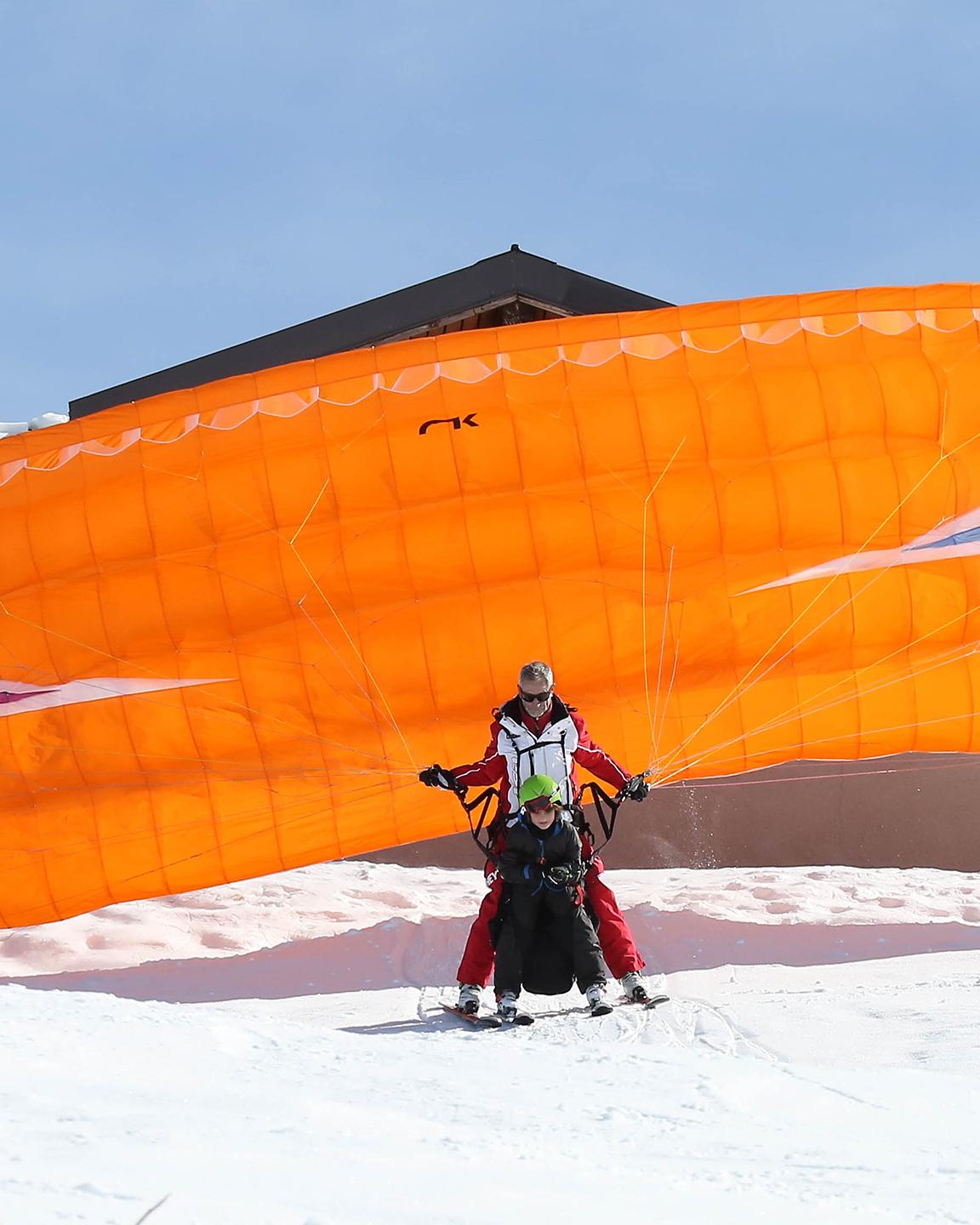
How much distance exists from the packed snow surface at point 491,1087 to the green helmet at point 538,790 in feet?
2.37

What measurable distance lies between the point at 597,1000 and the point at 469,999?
1.47 ft

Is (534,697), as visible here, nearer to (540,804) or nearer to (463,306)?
(540,804)

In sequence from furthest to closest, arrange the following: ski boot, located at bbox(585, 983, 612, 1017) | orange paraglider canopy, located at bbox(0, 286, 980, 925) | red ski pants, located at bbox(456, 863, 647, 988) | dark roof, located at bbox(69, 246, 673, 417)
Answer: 1. dark roof, located at bbox(69, 246, 673, 417)
2. orange paraglider canopy, located at bbox(0, 286, 980, 925)
3. red ski pants, located at bbox(456, 863, 647, 988)
4. ski boot, located at bbox(585, 983, 612, 1017)

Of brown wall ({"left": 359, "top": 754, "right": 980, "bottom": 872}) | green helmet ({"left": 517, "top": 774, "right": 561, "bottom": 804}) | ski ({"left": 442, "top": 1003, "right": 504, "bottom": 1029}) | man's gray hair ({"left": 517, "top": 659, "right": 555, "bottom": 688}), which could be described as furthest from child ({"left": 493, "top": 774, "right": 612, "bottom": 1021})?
brown wall ({"left": 359, "top": 754, "right": 980, "bottom": 872})

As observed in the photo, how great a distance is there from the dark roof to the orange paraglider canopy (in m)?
2.13

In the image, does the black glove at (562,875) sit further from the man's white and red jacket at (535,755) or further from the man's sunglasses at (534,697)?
the man's sunglasses at (534,697)

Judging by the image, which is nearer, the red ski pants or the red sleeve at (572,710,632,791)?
the red ski pants

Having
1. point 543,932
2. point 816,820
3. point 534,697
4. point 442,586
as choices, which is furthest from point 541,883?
point 816,820

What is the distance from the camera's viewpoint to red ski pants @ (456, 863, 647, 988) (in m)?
4.61

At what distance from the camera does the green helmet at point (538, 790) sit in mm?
4527

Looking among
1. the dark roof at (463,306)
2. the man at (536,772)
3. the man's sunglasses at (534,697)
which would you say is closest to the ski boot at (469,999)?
the man at (536,772)

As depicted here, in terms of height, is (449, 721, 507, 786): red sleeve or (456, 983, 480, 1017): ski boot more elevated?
(449, 721, 507, 786): red sleeve

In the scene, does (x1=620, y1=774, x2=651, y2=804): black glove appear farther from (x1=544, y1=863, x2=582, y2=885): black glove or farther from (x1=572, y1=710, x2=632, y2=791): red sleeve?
(x1=544, y1=863, x2=582, y2=885): black glove

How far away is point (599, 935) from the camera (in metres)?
4.71
